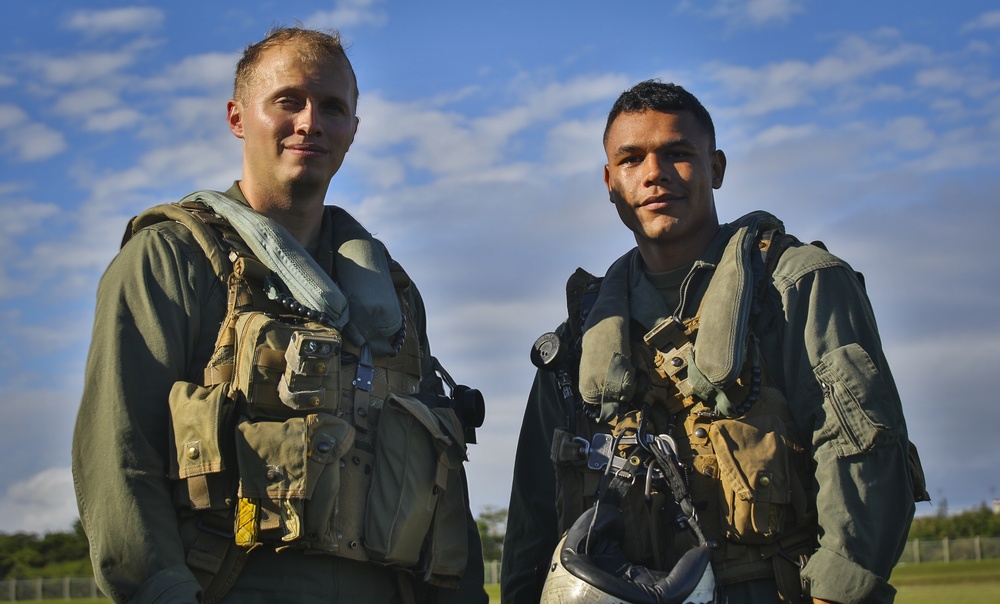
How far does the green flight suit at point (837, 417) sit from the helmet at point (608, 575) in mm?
379

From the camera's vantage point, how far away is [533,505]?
5641mm

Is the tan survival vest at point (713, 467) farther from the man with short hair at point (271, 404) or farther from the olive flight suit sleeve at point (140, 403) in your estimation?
the olive flight suit sleeve at point (140, 403)

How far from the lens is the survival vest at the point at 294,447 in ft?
13.8

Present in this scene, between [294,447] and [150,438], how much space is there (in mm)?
570

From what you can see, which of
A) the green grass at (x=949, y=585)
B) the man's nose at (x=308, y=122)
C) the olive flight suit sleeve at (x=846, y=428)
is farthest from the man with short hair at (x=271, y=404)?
the green grass at (x=949, y=585)

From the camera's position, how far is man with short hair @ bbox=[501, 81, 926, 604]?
4.55m

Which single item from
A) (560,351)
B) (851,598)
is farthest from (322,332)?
(851,598)

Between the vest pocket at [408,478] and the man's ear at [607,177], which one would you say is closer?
the vest pocket at [408,478]

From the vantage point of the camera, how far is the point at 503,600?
5559 millimetres

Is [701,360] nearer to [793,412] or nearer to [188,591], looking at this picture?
[793,412]

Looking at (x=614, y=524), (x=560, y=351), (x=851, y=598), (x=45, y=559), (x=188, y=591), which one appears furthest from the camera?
(x=45, y=559)

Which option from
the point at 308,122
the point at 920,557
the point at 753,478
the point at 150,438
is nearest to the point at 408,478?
the point at 150,438

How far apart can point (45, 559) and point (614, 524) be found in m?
44.6

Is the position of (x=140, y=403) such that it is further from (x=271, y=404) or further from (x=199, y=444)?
(x=271, y=404)
